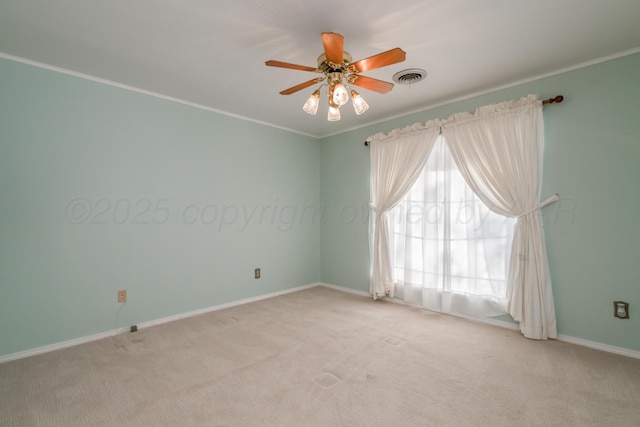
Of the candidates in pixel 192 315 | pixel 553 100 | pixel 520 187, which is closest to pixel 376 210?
pixel 520 187

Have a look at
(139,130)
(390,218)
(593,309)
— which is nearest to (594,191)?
(593,309)

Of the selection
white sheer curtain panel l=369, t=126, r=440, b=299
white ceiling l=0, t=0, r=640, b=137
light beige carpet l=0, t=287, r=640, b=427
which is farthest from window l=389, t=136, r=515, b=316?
white ceiling l=0, t=0, r=640, b=137

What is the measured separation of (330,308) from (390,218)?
141 cm

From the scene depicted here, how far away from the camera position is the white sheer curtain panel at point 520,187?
269cm

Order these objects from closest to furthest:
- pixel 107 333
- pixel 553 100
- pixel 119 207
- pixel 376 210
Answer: pixel 553 100, pixel 107 333, pixel 119 207, pixel 376 210

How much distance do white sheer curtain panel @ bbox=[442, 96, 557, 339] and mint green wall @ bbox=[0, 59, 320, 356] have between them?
2676 millimetres

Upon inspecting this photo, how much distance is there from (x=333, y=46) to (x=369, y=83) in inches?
20.2

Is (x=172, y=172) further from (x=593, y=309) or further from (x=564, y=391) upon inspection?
(x=593, y=309)

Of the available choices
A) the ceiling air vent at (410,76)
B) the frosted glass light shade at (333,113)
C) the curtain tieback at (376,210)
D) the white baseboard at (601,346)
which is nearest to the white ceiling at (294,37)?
the ceiling air vent at (410,76)

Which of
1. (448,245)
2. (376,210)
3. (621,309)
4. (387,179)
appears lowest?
(621,309)

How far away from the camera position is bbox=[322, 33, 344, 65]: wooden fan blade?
5.53ft

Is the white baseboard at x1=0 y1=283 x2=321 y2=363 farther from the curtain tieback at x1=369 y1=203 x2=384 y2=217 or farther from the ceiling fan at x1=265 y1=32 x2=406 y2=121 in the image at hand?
the ceiling fan at x1=265 y1=32 x2=406 y2=121

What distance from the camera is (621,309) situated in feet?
7.81

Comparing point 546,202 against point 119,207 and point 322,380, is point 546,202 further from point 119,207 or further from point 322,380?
point 119,207
